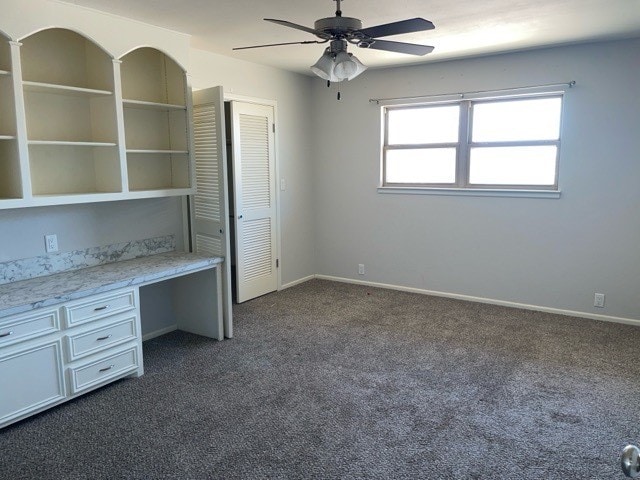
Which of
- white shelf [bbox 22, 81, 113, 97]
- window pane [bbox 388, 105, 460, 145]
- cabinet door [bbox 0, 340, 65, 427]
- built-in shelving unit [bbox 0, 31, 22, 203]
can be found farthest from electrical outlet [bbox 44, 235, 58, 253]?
window pane [bbox 388, 105, 460, 145]

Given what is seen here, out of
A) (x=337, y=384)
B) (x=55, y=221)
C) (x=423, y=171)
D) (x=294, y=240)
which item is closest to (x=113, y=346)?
(x=55, y=221)

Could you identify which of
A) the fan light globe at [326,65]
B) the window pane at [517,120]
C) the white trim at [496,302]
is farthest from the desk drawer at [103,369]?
the window pane at [517,120]

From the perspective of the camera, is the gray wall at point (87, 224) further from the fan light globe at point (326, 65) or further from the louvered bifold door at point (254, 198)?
the fan light globe at point (326, 65)

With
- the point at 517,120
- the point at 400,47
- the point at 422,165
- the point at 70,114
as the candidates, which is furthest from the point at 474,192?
the point at 70,114

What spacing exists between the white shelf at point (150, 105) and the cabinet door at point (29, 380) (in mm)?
1774

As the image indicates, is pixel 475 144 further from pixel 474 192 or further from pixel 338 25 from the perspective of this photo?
pixel 338 25

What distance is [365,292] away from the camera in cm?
548

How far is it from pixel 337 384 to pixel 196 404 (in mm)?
934

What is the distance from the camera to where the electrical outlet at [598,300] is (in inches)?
173

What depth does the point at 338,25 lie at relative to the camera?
7.86ft

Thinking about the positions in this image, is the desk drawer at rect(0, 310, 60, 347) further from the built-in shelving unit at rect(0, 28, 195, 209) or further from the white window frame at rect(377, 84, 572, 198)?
the white window frame at rect(377, 84, 572, 198)

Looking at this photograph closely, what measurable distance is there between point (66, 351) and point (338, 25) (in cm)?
246

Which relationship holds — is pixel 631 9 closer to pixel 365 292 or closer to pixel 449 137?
pixel 449 137

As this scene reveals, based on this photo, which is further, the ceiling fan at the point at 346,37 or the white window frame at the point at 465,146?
the white window frame at the point at 465,146
